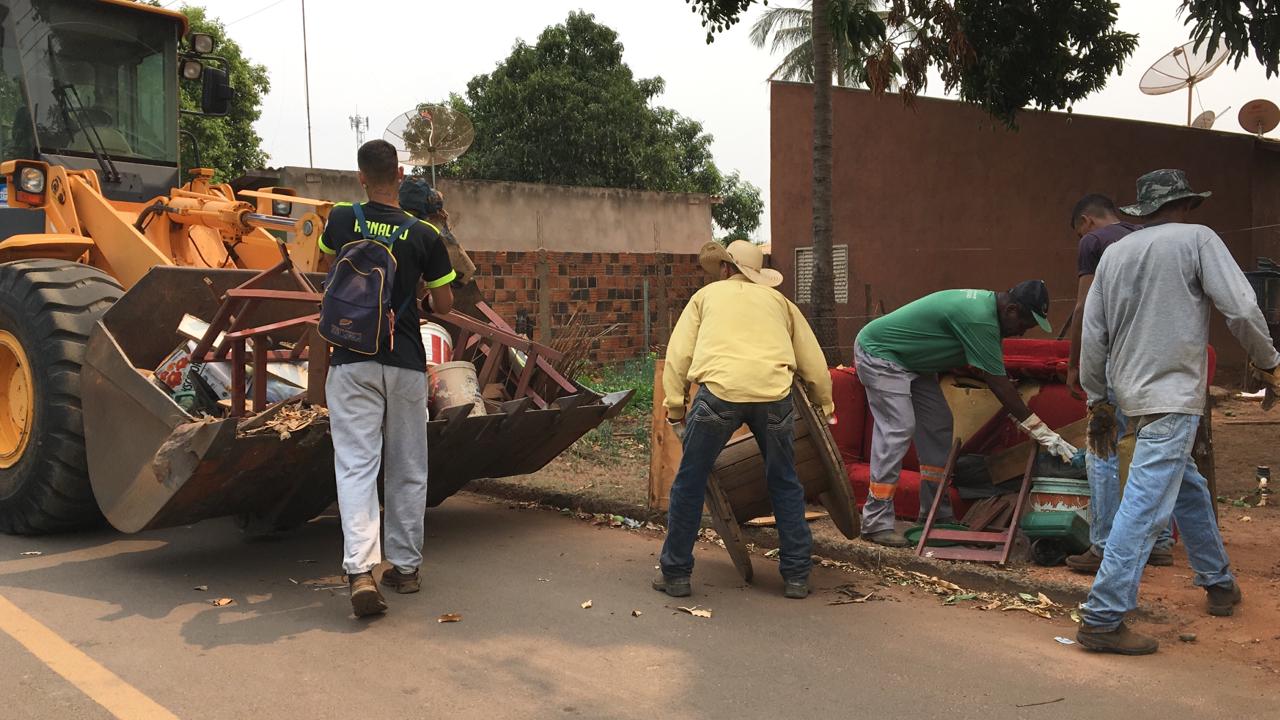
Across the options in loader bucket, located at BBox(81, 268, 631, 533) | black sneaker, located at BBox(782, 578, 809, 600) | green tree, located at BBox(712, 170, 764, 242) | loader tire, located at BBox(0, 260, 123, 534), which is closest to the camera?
loader bucket, located at BBox(81, 268, 631, 533)

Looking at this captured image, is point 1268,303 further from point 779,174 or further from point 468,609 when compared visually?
point 468,609

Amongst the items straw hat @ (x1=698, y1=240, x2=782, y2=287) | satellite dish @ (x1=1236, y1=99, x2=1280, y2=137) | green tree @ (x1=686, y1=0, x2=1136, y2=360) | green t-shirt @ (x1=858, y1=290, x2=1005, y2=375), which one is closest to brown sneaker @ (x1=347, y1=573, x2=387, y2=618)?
straw hat @ (x1=698, y1=240, x2=782, y2=287)

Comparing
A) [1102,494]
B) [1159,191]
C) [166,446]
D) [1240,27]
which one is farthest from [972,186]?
[166,446]

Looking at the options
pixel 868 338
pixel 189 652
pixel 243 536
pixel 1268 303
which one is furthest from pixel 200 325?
pixel 1268 303

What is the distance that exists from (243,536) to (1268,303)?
35.8 feet

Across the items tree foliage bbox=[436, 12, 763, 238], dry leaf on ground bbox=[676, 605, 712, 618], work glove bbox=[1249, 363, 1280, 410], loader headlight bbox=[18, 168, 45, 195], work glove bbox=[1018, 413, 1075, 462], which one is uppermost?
tree foliage bbox=[436, 12, 763, 238]

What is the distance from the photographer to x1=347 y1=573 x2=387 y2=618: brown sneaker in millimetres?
4625

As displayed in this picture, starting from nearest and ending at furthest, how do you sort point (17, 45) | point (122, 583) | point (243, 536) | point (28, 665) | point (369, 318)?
point (28, 665), point (369, 318), point (122, 583), point (243, 536), point (17, 45)

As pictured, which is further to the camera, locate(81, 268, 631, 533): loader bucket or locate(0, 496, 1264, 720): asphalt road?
locate(81, 268, 631, 533): loader bucket

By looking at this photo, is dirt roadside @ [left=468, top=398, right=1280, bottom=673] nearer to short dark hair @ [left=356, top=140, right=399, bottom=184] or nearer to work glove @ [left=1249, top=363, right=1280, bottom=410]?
work glove @ [left=1249, top=363, right=1280, bottom=410]

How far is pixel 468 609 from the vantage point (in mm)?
4941

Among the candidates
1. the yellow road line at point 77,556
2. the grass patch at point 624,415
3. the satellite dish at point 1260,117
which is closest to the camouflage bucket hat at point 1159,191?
the grass patch at point 624,415

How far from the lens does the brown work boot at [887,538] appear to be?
601 cm

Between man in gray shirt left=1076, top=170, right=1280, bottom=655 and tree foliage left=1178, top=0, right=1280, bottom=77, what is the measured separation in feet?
8.25
